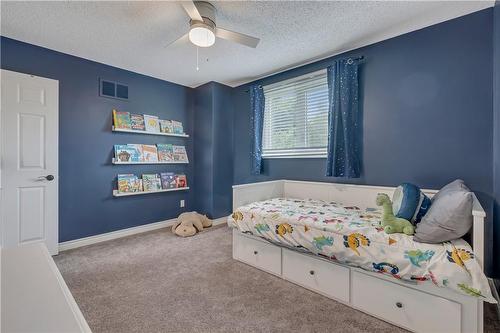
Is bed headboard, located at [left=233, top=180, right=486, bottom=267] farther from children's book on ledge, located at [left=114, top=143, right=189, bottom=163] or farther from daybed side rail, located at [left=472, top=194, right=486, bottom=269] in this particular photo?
children's book on ledge, located at [left=114, top=143, right=189, bottom=163]

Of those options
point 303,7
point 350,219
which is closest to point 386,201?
point 350,219

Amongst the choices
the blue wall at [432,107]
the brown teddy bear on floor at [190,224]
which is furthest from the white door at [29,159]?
the blue wall at [432,107]

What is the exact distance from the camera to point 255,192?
2867 millimetres

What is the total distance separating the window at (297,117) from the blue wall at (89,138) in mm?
1768

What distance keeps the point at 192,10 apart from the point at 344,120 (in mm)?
1880

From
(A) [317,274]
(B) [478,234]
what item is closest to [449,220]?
(B) [478,234]

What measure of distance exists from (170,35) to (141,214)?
250 cm

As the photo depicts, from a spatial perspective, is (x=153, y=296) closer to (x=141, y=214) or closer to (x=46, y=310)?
(x=46, y=310)

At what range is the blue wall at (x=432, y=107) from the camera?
2029 mm

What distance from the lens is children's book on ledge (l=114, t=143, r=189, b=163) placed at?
3275mm

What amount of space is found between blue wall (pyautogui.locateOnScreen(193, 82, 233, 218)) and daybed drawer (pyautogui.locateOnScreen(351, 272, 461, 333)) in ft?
8.54

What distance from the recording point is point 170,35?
243cm

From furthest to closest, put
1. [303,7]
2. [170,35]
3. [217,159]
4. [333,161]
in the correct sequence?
[217,159] < [333,161] < [170,35] < [303,7]

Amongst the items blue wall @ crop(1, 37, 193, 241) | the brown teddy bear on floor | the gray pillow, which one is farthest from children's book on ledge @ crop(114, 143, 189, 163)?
the gray pillow
